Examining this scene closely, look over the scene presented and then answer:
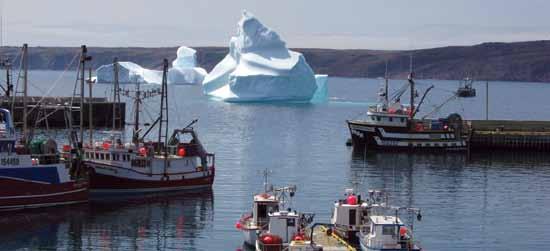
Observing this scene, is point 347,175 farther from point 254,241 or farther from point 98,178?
point 254,241

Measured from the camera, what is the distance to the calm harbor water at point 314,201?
139 feet

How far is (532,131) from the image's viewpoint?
87312 mm

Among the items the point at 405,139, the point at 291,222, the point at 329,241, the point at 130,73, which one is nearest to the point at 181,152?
the point at 291,222

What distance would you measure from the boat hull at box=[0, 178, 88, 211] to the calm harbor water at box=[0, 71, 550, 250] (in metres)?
0.52

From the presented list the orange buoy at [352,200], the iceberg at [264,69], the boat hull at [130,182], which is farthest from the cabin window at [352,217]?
the iceberg at [264,69]

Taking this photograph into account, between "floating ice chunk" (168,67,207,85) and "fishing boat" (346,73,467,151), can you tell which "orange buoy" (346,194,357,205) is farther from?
"floating ice chunk" (168,67,207,85)

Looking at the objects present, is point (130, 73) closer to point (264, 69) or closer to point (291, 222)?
point (264, 69)

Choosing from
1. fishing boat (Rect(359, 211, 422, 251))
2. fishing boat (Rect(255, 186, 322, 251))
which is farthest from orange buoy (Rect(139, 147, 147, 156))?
fishing boat (Rect(359, 211, 422, 251))

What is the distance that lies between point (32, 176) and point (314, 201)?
45.1ft

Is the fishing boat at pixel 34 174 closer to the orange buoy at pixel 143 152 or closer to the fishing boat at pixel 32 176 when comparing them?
the fishing boat at pixel 32 176

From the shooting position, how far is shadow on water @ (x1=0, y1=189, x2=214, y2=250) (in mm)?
40938

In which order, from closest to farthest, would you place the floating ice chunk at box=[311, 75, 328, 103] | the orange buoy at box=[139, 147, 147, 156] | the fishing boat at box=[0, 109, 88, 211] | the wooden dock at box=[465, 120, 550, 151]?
the fishing boat at box=[0, 109, 88, 211] < the orange buoy at box=[139, 147, 147, 156] < the wooden dock at box=[465, 120, 550, 151] < the floating ice chunk at box=[311, 75, 328, 103]

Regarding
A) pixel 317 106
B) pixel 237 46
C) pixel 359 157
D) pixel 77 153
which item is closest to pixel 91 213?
pixel 77 153

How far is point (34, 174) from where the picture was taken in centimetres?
4691
